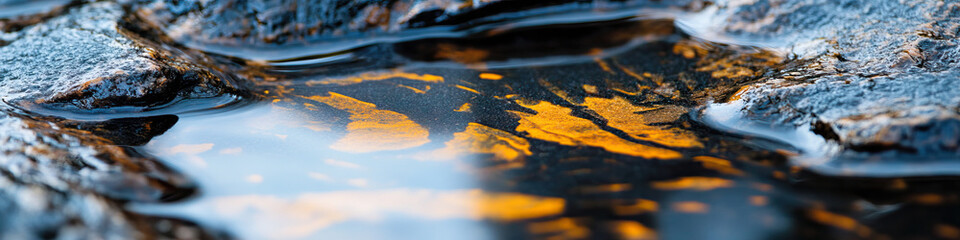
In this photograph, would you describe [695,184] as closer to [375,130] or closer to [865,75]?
[865,75]

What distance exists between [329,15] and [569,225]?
5.01 ft

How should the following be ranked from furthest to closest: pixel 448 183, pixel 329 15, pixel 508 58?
pixel 329 15 < pixel 508 58 < pixel 448 183

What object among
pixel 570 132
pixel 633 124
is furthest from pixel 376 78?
pixel 633 124

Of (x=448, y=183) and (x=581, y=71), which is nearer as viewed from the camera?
(x=448, y=183)

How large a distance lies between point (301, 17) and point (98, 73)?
2.51ft

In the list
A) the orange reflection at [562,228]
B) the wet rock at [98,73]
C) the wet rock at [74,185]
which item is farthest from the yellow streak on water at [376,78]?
the orange reflection at [562,228]

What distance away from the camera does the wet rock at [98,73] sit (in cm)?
174

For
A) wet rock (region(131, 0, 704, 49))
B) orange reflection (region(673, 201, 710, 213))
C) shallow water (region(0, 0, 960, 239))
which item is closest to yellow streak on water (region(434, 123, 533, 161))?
shallow water (region(0, 0, 960, 239))

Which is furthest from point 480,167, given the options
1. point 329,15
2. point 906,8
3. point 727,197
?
point 906,8

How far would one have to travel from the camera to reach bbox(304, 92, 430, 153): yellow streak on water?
1.59 m

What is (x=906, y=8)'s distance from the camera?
1.96 metres

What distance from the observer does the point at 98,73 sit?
178 centimetres

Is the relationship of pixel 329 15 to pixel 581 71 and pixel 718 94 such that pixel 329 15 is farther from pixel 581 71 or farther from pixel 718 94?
pixel 718 94

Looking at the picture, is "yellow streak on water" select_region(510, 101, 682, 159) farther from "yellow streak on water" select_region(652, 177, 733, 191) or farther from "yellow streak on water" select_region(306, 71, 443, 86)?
"yellow streak on water" select_region(306, 71, 443, 86)
